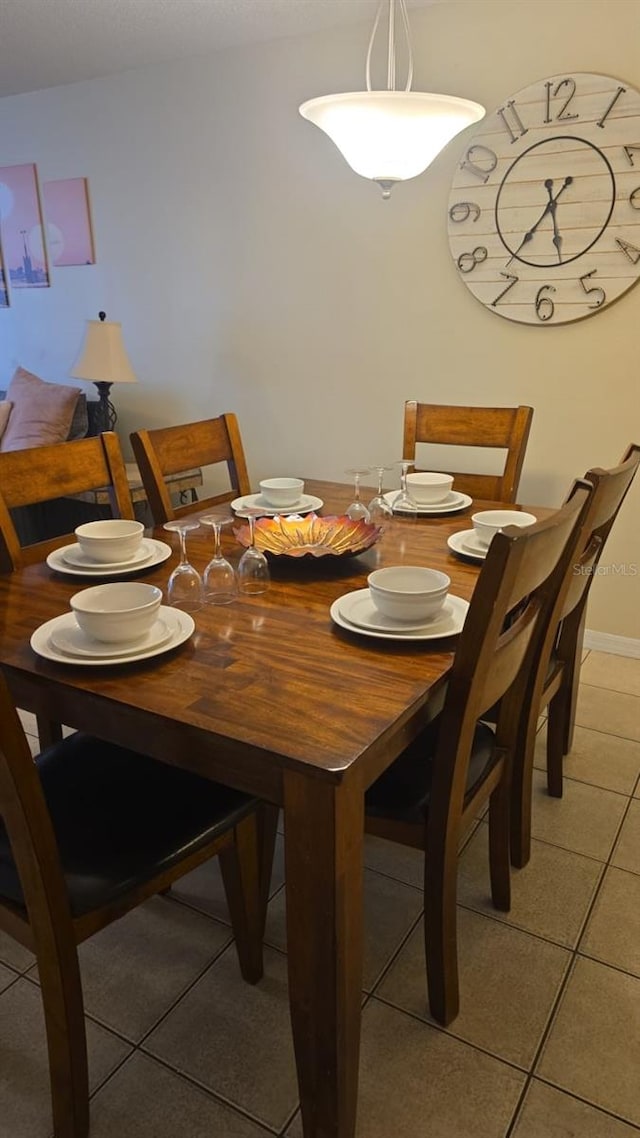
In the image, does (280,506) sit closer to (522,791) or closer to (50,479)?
(50,479)

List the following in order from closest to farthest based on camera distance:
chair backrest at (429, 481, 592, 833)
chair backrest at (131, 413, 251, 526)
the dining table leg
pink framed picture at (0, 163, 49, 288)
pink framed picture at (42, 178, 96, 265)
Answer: the dining table leg → chair backrest at (429, 481, 592, 833) → chair backrest at (131, 413, 251, 526) → pink framed picture at (42, 178, 96, 265) → pink framed picture at (0, 163, 49, 288)

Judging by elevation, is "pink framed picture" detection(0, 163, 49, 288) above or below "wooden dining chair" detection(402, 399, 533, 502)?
above

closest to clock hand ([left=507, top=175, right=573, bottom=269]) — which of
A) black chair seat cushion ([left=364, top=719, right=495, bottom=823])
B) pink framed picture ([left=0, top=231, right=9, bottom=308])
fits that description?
black chair seat cushion ([left=364, top=719, right=495, bottom=823])

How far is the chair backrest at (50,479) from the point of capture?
5.81 feet

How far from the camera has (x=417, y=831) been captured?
1343 mm

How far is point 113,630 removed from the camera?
1199 millimetres

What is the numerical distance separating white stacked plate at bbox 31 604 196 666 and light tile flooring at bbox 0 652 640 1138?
2.56 feet

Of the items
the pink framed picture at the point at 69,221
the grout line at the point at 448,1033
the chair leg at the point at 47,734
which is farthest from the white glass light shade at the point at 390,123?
the pink framed picture at the point at 69,221

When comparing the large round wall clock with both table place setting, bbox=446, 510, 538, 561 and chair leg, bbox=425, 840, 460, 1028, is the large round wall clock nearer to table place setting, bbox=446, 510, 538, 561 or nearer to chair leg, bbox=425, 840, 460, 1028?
table place setting, bbox=446, 510, 538, 561

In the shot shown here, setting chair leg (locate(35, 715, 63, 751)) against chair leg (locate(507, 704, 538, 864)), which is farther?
chair leg (locate(35, 715, 63, 751))

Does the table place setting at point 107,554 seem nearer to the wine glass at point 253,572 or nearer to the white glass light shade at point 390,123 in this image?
the wine glass at point 253,572

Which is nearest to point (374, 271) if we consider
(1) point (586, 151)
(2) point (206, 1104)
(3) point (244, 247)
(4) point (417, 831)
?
(3) point (244, 247)

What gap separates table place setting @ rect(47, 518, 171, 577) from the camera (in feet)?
5.36

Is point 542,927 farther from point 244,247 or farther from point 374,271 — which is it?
point 244,247
